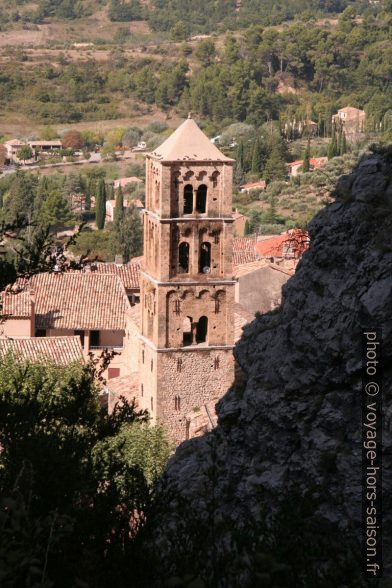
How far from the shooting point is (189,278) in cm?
3397

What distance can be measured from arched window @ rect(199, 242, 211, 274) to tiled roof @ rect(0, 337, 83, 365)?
3641 millimetres

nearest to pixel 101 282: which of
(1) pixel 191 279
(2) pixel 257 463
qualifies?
(1) pixel 191 279

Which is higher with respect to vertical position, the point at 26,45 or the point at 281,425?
the point at 281,425

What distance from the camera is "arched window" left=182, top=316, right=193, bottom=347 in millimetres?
34094

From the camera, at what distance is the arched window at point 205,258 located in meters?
34.2

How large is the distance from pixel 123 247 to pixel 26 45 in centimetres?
9880

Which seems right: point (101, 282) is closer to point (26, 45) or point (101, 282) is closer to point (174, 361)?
point (174, 361)

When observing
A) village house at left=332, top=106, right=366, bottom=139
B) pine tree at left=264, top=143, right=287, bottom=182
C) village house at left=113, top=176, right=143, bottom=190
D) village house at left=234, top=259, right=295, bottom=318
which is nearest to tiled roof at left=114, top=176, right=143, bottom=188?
village house at left=113, top=176, right=143, bottom=190

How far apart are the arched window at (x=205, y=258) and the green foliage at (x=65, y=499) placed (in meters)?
17.4

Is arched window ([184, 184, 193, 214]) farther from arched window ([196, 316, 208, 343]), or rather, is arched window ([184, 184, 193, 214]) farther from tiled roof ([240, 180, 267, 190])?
tiled roof ([240, 180, 267, 190])

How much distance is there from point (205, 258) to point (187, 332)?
6.16 ft

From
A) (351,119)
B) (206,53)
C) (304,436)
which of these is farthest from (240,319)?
(206,53)

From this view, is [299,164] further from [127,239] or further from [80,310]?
[80,310]

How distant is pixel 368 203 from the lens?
13570 mm
